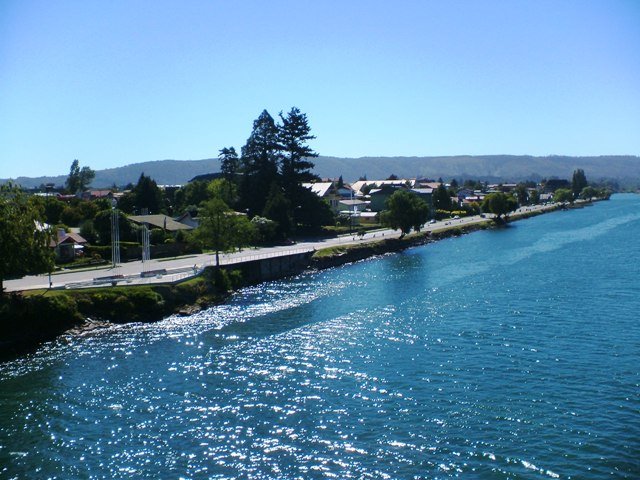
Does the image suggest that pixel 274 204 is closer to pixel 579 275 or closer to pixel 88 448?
pixel 579 275

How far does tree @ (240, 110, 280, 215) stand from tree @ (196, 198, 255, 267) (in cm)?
2830

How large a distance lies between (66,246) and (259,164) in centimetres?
3779

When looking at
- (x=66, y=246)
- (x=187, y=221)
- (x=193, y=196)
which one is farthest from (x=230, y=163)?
(x=66, y=246)

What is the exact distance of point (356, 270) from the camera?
63.3 metres

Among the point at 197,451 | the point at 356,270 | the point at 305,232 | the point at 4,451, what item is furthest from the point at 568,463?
the point at 305,232

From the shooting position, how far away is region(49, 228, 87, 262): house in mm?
55041

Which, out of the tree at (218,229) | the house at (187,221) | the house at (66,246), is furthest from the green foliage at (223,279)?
the house at (187,221)

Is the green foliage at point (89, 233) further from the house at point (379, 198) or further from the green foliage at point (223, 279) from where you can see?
the house at point (379, 198)

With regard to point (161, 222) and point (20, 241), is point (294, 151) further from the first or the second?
point (20, 241)

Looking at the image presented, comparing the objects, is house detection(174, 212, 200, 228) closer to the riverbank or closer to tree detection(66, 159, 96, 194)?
the riverbank

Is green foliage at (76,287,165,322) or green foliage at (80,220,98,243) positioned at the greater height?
green foliage at (80,220,98,243)

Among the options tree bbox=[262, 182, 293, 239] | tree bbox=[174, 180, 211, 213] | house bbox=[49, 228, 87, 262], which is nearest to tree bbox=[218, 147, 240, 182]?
tree bbox=[174, 180, 211, 213]

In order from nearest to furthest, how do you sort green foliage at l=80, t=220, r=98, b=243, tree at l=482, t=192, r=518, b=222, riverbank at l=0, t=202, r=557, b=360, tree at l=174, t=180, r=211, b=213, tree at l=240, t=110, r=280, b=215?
riverbank at l=0, t=202, r=557, b=360
green foliage at l=80, t=220, r=98, b=243
tree at l=240, t=110, r=280, b=215
tree at l=174, t=180, r=211, b=213
tree at l=482, t=192, r=518, b=222

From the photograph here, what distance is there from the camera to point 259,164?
8925 cm
